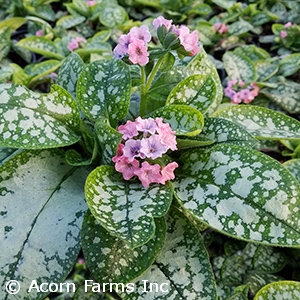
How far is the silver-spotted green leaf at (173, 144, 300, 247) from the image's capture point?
3.04 ft

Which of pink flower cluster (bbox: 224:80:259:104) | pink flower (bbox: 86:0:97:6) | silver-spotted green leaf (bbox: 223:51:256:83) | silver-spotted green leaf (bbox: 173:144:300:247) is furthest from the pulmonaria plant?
pink flower (bbox: 86:0:97:6)

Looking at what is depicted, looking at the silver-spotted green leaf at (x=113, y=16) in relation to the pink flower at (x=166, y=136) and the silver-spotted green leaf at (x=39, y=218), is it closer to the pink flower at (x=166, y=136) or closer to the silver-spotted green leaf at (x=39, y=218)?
the silver-spotted green leaf at (x=39, y=218)

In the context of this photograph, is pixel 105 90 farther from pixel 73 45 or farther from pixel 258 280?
pixel 73 45

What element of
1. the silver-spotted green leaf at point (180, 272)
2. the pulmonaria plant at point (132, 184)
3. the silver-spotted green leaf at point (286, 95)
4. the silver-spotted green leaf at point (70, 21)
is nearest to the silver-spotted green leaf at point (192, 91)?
the pulmonaria plant at point (132, 184)

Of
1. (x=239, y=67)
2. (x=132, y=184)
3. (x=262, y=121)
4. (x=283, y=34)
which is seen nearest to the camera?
(x=132, y=184)

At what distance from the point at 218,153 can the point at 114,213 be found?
1.04ft

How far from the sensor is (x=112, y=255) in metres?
1.00

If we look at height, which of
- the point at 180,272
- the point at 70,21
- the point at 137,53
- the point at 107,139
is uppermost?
the point at 137,53

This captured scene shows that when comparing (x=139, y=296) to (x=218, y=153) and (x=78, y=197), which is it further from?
(x=218, y=153)

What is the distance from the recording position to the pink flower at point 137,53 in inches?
Result: 42.7

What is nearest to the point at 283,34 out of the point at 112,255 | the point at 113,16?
the point at 113,16

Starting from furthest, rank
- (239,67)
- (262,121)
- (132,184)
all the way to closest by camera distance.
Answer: (239,67) < (262,121) < (132,184)

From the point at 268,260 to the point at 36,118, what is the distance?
81cm

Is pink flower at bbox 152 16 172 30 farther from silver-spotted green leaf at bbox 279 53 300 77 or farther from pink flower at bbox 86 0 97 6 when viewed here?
pink flower at bbox 86 0 97 6
